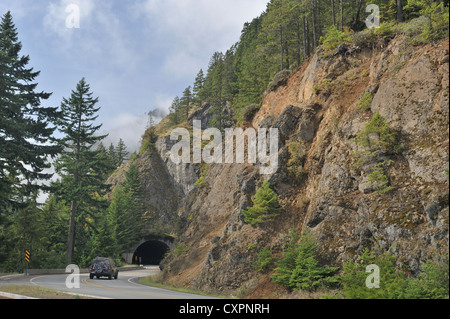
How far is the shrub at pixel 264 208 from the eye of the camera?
22.4 metres

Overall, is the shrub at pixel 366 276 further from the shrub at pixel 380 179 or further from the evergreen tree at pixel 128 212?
the evergreen tree at pixel 128 212

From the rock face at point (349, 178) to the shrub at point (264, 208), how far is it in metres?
0.54

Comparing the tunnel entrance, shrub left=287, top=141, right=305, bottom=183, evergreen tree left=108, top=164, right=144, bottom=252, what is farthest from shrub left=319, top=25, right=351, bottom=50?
the tunnel entrance

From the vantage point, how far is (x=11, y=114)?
30.7 metres

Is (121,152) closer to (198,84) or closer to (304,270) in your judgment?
(198,84)

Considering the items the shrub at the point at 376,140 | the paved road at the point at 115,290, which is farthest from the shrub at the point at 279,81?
the paved road at the point at 115,290

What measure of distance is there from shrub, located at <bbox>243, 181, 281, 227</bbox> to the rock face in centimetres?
54

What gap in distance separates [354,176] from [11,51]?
113 ft

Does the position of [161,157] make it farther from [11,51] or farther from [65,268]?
[11,51]

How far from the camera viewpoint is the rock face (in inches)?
609

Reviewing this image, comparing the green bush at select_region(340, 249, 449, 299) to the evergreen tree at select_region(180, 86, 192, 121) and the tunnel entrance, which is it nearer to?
the tunnel entrance

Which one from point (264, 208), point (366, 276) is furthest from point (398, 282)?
point (264, 208)

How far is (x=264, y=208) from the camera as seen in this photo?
2242cm

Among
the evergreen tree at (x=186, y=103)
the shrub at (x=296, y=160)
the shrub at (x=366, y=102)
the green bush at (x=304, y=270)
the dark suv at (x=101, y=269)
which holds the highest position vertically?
the evergreen tree at (x=186, y=103)
